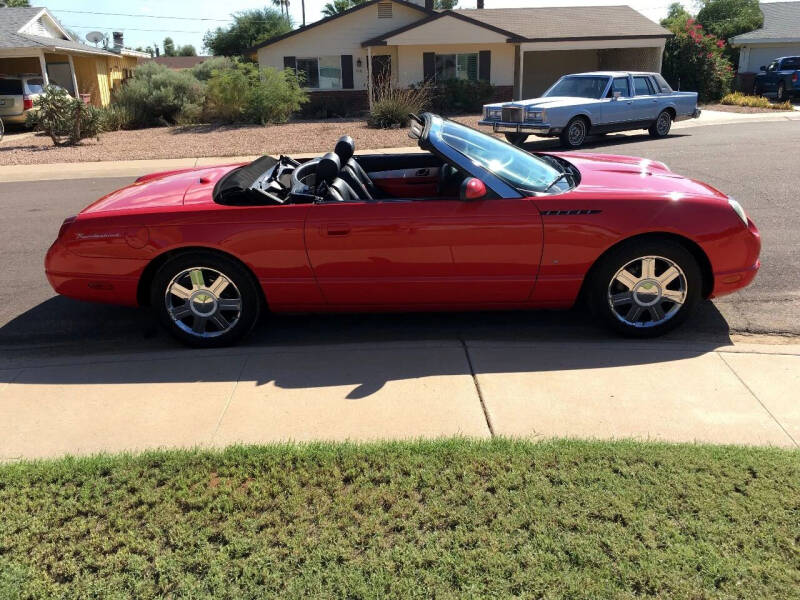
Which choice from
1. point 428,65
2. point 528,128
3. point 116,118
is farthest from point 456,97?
point 116,118

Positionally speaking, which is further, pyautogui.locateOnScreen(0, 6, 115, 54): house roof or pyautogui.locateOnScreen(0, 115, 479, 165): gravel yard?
pyautogui.locateOnScreen(0, 6, 115, 54): house roof

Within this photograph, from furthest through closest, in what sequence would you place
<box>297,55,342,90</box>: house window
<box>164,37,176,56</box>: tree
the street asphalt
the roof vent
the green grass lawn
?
1. <box>164,37,176,56</box>: tree
2. <box>297,55,342,90</box>: house window
3. the roof vent
4. the street asphalt
5. the green grass lawn

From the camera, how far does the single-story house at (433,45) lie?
2819 cm

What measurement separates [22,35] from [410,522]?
1187 inches

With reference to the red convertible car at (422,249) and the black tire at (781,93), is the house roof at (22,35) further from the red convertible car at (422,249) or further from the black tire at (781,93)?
the black tire at (781,93)

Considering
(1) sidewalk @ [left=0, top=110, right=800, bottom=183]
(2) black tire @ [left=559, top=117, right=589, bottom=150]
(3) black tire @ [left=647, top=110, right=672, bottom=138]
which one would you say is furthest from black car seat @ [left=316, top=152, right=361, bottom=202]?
(3) black tire @ [left=647, top=110, right=672, bottom=138]

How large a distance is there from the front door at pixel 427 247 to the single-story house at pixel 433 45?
24.9 m

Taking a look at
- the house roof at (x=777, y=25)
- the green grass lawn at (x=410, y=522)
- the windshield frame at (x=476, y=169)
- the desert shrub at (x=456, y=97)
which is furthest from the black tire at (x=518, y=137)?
the house roof at (x=777, y=25)

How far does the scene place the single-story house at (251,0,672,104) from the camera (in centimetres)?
2819

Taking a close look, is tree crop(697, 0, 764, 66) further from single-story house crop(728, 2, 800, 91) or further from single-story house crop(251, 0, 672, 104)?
single-story house crop(251, 0, 672, 104)

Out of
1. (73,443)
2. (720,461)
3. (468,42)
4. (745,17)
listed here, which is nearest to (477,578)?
(720,461)

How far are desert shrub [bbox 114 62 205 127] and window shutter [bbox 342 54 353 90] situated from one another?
5.90 metres

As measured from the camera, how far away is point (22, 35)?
1065 inches

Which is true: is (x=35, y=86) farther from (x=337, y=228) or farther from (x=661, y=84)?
(x=337, y=228)
